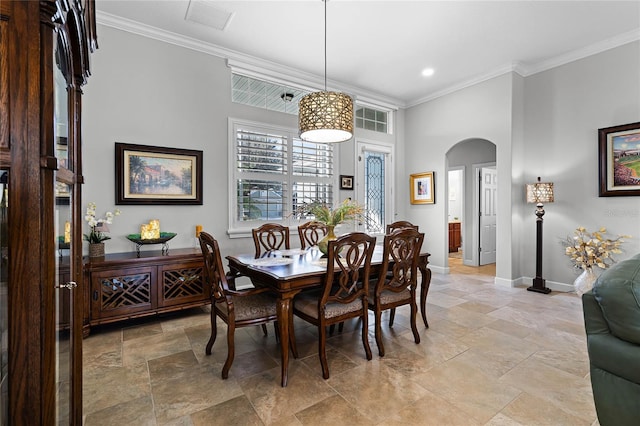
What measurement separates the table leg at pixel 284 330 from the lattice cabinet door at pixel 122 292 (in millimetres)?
1730

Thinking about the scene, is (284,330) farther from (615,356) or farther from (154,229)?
(154,229)

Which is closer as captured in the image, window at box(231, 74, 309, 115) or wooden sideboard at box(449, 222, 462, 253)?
window at box(231, 74, 309, 115)

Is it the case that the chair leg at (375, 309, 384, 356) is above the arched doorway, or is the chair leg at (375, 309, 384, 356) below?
below

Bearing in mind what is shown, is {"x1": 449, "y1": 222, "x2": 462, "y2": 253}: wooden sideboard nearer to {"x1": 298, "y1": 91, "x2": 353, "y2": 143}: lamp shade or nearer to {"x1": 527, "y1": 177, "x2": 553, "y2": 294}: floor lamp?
{"x1": 527, "y1": 177, "x2": 553, "y2": 294}: floor lamp

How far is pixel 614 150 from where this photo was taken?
3936mm

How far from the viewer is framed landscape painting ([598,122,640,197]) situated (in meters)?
3.79

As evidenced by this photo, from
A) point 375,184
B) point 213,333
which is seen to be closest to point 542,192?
point 375,184

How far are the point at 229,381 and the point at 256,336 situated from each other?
0.76 m

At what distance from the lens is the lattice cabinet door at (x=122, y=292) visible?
2873 mm

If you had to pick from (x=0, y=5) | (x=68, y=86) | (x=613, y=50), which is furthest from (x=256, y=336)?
(x=613, y=50)

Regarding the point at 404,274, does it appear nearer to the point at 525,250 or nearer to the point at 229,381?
the point at 229,381

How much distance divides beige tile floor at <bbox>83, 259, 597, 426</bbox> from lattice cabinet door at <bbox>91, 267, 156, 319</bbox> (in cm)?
22

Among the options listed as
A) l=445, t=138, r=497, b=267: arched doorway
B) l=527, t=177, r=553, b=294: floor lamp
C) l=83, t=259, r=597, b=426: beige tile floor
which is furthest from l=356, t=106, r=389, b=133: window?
l=83, t=259, r=597, b=426: beige tile floor

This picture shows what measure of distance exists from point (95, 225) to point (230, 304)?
6.26 feet
